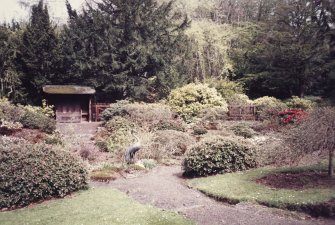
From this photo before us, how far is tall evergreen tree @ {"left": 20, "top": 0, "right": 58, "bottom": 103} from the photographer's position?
98.8 feet

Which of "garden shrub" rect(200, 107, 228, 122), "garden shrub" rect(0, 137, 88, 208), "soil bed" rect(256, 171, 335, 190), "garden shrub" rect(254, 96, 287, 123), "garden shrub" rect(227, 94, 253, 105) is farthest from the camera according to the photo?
"garden shrub" rect(227, 94, 253, 105)

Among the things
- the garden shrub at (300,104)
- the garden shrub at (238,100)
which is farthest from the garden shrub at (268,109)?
the garden shrub at (300,104)

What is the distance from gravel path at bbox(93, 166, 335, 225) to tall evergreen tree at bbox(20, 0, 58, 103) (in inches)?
756

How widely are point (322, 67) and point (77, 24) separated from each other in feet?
70.7

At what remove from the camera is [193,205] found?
10.4 m

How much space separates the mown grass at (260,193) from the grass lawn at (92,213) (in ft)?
8.36

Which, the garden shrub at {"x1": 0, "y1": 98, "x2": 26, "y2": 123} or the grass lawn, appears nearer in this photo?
the grass lawn

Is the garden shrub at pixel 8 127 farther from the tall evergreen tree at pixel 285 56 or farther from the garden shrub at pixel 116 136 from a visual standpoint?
the tall evergreen tree at pixel 285 56

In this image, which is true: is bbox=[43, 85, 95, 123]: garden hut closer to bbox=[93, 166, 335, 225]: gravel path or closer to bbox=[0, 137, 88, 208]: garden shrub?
bbox=[93, 166, 335, 225]: gravel path

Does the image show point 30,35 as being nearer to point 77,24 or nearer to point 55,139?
point 77,24

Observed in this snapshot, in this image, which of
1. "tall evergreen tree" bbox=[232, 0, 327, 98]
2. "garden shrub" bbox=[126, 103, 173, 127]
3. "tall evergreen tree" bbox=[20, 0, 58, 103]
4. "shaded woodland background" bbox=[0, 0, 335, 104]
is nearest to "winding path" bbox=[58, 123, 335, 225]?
"garden shrub" bbox=[126, 103, 173, 127]

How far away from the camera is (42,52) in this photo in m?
30.3

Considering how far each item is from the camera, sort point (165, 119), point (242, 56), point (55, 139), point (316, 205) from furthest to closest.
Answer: point (242, 56)
point (165, 119)
point (55, 139)
point (316, 205)

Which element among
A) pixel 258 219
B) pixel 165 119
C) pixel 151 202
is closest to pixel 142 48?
pixel 165 119
